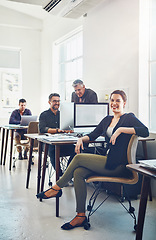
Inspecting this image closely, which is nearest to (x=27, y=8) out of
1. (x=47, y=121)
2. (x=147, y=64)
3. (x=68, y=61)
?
(x=68, y=61)

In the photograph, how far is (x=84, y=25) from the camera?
17.5 ft

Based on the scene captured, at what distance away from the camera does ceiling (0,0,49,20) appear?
702 centimetres

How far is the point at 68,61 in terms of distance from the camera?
665 centimetres

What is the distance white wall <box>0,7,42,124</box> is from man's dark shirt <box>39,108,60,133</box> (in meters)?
3.74

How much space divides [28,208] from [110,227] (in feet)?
3.01

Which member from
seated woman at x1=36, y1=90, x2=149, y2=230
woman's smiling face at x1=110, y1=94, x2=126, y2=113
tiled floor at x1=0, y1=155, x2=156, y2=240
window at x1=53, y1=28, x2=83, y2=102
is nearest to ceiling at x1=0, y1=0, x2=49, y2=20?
window at x1=53, y1=28, x2=83, y2=102

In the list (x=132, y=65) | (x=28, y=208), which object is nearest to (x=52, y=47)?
(x=132, y=65)

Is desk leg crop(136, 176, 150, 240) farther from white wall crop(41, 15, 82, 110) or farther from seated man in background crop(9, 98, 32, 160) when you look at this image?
white wall crop(41, 15, 82, 110)

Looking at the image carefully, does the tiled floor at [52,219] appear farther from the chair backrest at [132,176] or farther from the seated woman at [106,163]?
the chair backrest at [132,176]

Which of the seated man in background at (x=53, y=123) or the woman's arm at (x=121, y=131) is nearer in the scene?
the woman's arm at (x=121, y=131)

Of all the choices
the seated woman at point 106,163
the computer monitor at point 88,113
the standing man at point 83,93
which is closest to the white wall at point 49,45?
the standing man at point 83,93

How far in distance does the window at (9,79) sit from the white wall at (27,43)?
18 centimetres

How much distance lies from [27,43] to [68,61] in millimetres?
1656

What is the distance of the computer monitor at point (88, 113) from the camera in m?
3.58
